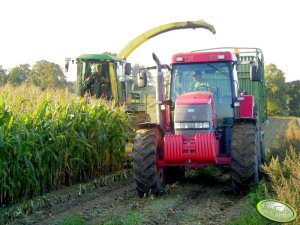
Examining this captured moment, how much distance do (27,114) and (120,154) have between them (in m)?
2.97

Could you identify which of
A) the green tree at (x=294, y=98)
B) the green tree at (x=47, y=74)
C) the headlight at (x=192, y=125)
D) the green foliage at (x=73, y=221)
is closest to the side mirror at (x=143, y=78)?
the headlight at (x=192, y=125)

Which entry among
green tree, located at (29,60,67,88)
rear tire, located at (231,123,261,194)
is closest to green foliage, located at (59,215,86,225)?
rear tire, located at (231,123,261,194)

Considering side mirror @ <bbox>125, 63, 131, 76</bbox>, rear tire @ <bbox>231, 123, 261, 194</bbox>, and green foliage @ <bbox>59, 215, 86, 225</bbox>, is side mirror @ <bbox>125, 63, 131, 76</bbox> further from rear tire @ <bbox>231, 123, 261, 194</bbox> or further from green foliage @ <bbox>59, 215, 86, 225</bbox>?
green foliage @ <bbox>59, 215, 86, 225</bbox>

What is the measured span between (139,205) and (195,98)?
1919 mm

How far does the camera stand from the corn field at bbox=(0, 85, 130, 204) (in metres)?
7.13

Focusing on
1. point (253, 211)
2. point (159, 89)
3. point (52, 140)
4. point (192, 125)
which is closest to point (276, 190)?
point (253, 211)

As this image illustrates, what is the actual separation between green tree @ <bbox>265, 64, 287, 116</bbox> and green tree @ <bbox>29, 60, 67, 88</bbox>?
11969 mm

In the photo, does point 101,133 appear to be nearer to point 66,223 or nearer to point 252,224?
point 66,223

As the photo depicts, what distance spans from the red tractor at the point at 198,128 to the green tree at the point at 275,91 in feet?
69.6

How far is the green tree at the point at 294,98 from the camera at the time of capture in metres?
31.7

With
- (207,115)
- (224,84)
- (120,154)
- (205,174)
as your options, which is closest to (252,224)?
(207,115)

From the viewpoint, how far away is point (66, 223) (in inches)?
219

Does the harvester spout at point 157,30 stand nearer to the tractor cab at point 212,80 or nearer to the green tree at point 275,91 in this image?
the tractor cab at point 212,80

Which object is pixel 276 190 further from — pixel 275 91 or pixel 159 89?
pixel 275 91
